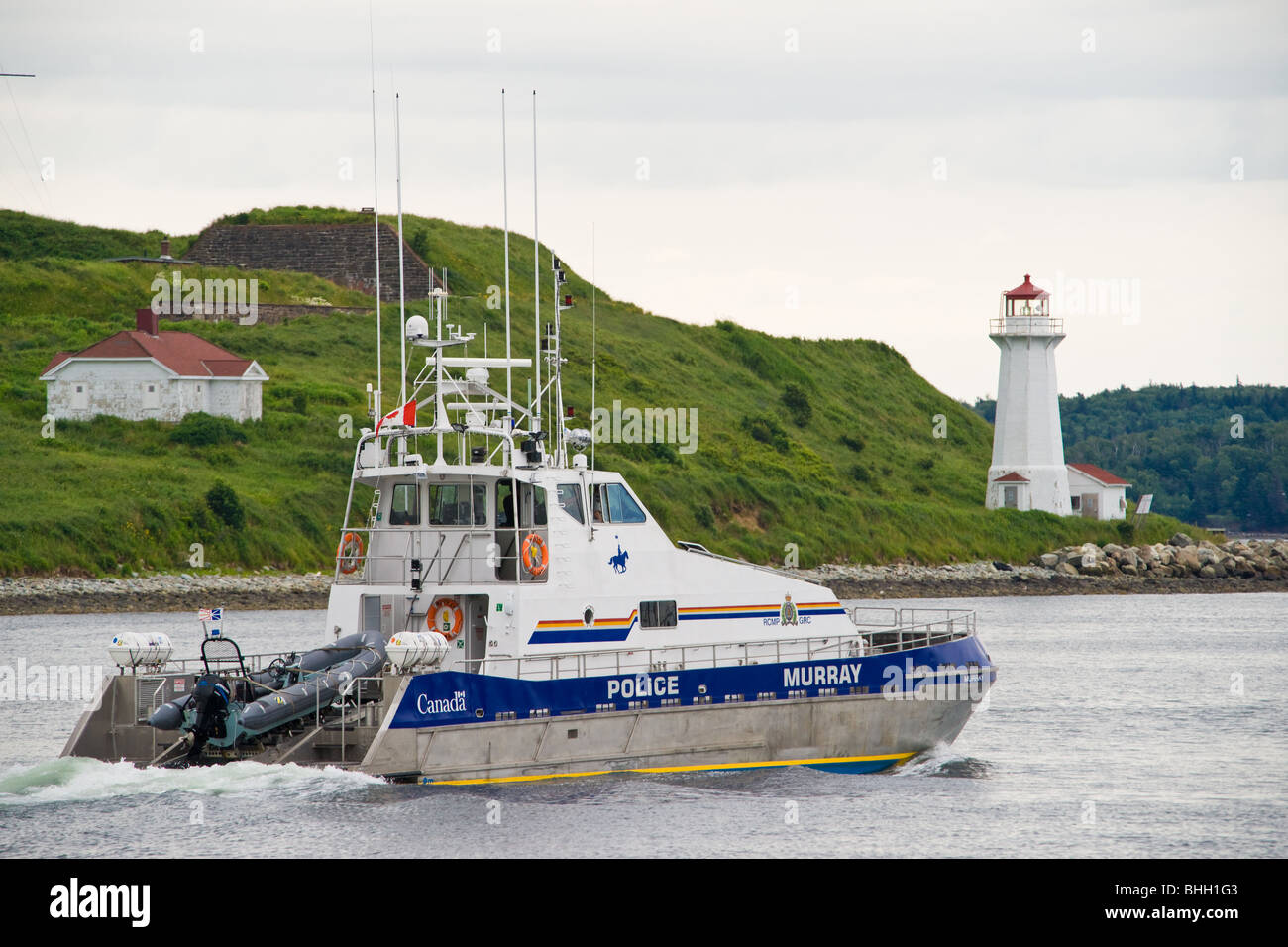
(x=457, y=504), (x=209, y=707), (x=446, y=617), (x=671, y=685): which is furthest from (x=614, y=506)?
(x=209, y=707)

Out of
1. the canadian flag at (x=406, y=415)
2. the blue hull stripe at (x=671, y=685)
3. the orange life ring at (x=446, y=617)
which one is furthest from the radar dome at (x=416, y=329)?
the blue hull stripe at (x=671, y=685)

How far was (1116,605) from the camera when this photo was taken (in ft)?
205

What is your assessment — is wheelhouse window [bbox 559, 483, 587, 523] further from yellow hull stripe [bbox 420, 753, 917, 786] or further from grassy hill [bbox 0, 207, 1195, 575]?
grassy hill [bbox 0, 207, 1195, 575]

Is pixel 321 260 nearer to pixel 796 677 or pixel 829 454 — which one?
pixel 829 454

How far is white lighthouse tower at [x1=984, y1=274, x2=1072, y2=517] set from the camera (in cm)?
6894

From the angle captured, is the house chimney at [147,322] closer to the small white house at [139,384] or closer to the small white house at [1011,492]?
the small white house at [139,384]

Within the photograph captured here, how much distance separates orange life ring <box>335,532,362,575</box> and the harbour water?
3.25m

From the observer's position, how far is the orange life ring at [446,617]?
19.6 meters

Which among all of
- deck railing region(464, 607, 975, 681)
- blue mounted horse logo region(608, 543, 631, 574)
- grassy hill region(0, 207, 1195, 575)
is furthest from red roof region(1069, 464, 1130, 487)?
blue mounted horse logo region(608, 543, 631, 574)

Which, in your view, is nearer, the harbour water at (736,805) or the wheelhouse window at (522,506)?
the harbour water at (736,805)

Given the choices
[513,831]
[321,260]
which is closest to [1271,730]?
[513,831]

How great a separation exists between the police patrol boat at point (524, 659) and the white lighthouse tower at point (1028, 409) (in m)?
49.0

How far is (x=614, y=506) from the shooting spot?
20391mm
